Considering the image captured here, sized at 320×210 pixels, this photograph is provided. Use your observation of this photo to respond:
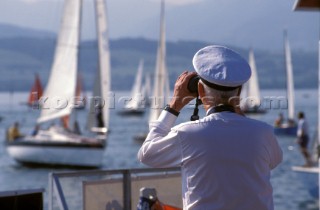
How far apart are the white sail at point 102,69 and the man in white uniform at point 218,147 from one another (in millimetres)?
35334

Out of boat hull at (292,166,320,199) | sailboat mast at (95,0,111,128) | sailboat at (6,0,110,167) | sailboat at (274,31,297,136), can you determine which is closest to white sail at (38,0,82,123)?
sailboat at (6,0,110,167)

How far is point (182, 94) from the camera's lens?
161 inches

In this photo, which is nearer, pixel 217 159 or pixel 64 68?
pixel 217 159

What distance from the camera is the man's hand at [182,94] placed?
4047 millimetres

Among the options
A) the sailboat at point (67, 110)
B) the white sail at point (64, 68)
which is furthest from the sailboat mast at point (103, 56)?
the white sail at point (64, 68)

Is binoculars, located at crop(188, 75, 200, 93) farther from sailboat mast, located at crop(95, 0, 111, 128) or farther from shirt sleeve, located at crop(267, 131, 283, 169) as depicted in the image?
sailboat mast, located at crop(95, 0, 111, 128)

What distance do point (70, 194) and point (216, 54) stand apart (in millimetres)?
2103

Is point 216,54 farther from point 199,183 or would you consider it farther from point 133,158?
point 133,158

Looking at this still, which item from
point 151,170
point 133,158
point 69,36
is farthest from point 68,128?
point 151,170

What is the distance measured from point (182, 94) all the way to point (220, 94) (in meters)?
0.19

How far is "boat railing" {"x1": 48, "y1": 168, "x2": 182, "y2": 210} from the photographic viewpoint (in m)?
5.53

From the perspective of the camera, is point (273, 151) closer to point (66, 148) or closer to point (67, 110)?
point (66, 148)

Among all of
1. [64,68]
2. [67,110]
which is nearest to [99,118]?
[67,110]

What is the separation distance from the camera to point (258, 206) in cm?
395
